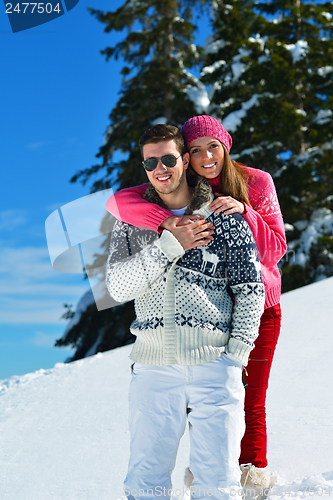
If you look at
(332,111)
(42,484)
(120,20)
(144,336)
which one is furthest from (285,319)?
(120,20)

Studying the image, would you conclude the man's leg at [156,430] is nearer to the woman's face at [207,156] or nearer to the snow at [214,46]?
the woman's face at [207,156]

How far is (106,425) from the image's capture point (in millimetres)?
3705

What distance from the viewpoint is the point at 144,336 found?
1.79 m

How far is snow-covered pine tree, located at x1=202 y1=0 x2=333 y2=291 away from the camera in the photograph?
948 centimetres

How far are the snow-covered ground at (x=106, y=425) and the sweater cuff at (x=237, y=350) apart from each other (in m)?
1.16

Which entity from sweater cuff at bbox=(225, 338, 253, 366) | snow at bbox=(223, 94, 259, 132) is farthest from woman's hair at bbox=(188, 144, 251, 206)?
snow at bbox=(223, 94, 259, 132)

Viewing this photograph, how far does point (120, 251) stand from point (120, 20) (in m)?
11.7

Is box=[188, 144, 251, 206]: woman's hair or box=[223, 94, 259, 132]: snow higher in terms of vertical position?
box=[223, 94, 259, 132]: snow

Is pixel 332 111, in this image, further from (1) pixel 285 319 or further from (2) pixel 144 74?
(1) pixel 285 319

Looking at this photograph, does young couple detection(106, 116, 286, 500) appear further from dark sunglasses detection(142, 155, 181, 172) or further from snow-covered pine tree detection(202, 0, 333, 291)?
snow-covered pine tree detection(202, 0, 333, 291)

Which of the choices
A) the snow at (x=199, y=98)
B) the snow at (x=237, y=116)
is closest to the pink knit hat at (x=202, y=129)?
the snow at (x=237, y=116)

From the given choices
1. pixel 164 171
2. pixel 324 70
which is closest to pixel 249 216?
pixel 164 171

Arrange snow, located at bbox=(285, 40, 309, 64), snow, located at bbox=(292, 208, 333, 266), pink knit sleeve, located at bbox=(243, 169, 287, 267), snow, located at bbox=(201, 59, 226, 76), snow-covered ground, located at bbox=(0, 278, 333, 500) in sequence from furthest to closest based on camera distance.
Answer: snow, located at bbox=(201, 59, 226, 76)
snow, located at bbox=(285, 40, 309, 64)
snow, located at bbox=(292, 208, 333, 266)
snow-covered ground, located at bbox=(0, 278, 333, 500)
pink knit sleeve, located at bbox=(243, 169, 287, 267)

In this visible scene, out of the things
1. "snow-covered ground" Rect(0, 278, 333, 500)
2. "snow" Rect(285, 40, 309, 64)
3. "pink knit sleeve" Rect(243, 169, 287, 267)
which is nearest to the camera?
"pink knit sleeve" Rect(243, 169, 287, 267)
